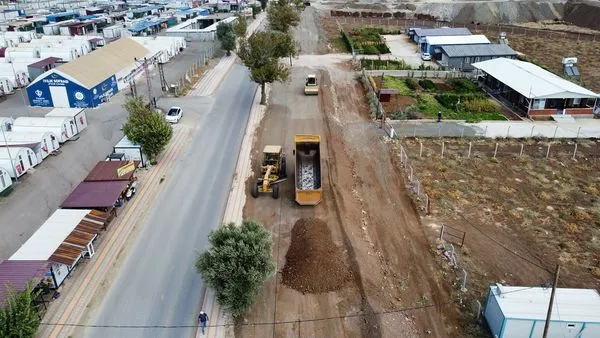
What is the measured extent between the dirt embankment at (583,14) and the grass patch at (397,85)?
62782 mm

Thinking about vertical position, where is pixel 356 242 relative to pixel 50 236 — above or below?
below

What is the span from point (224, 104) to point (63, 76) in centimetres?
1594

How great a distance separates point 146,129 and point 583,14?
103 m

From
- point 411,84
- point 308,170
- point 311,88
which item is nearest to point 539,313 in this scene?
point 308,170

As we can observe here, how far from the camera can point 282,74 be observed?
4338 cm

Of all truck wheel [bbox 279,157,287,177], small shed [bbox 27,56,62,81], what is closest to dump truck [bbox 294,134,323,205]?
truck wheel [bbox 279,157,287,177]

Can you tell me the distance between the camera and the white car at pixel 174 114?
4031 centimetres

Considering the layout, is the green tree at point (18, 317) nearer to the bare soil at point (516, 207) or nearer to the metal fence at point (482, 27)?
the bare soil at point (516, 207)

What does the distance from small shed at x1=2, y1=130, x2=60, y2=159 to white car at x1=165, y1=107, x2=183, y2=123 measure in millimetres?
9578

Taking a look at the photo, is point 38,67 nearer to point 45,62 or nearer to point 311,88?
point 45,62

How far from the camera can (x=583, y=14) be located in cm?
9712

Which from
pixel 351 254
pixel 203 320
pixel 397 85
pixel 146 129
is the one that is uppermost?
pixel 146 129

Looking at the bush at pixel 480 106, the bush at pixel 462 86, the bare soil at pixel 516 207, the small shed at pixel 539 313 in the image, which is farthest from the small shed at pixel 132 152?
the bush at pixel 462 86

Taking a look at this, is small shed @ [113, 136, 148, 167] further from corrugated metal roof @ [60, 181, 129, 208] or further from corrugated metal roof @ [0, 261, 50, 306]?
corrugated metal roof @ [0, 261, 50, 306]
